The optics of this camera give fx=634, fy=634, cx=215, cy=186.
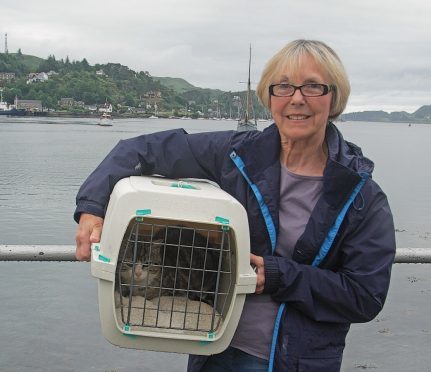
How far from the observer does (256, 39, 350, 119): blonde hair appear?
2295mm

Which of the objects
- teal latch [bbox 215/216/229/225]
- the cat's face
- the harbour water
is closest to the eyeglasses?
teal latch [bbox 215/216/229/225]

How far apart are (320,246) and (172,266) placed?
54cm

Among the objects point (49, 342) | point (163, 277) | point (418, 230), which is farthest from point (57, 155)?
point (163, 277)

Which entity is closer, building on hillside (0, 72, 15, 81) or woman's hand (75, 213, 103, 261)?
woman's hand (75, 213, 103, 261)

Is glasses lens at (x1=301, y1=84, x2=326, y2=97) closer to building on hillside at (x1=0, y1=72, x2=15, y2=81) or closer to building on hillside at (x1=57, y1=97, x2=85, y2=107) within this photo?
building on hillside at (x1=57, y1=97, x2=85, y2=107)

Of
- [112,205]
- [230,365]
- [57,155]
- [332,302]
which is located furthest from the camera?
[57,155]

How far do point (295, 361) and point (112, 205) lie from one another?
0.87 metres

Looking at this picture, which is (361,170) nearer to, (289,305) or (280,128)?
(280,128)

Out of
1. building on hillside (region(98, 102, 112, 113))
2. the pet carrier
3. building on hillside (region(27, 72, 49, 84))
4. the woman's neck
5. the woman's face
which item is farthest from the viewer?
building on hillside (region(27, 72, 49, 84))

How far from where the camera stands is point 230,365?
242cm

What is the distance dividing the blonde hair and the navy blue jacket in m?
0.18

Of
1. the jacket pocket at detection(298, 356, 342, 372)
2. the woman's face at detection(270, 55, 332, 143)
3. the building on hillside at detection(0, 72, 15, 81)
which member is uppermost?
the building on hillside at detection(0, 72, 15, 81)

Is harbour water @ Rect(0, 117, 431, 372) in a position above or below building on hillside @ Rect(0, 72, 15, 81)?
below

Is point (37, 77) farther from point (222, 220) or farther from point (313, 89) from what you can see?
point (222, 220)
